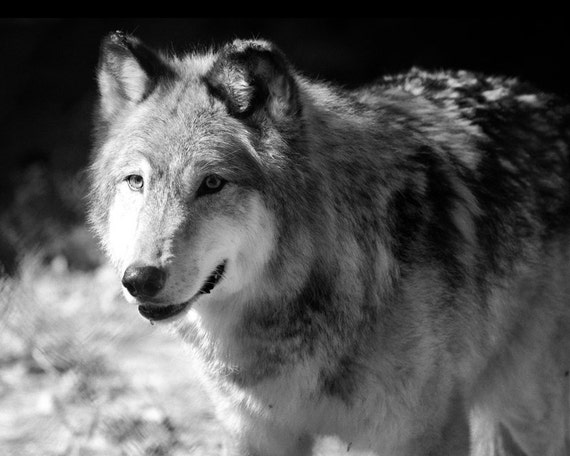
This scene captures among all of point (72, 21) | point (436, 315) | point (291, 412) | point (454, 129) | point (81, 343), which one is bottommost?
point (81, 343)

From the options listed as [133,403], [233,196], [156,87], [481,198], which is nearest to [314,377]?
[233,196]

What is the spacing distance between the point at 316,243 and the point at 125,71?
1098 mm

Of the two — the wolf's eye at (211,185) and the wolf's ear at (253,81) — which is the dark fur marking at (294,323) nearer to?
the wolf's eye at (211,185)

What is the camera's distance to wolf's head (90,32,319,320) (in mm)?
3260

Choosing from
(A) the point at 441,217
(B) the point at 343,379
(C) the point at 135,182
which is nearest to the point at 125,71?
(C) the point at 135,182

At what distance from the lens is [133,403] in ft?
19.0

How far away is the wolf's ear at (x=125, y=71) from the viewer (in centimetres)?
377

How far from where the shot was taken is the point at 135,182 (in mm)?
3494

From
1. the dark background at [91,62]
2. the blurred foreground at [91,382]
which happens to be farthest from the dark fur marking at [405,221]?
the dark background at [91,62]

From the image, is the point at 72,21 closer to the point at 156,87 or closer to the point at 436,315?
the point at 156,87

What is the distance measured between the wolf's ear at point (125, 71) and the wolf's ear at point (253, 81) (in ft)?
0.97

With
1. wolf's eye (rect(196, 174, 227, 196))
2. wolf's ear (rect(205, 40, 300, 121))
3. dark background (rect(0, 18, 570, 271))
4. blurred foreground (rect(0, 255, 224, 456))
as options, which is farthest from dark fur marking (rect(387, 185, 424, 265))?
dark background (rect(0, 18, 570, 271))

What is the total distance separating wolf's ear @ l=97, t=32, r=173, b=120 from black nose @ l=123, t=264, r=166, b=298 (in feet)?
3.09

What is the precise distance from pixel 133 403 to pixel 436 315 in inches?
108
